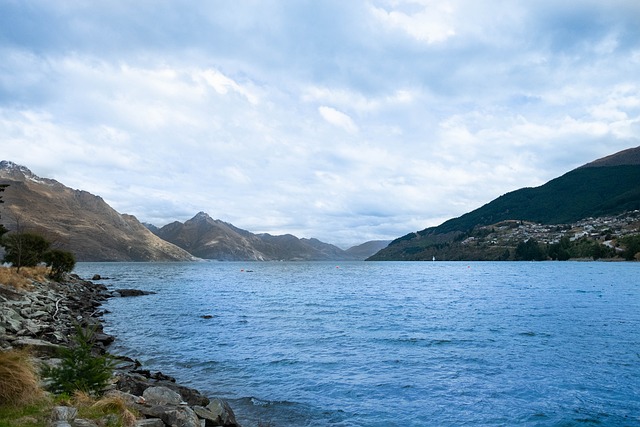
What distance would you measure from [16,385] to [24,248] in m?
59.4

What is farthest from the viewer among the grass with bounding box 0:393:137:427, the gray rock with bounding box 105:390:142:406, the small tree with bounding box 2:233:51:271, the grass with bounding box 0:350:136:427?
the small tree with bounding box 2:233:51:271

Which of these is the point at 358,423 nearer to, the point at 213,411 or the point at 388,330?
the point at 213,411

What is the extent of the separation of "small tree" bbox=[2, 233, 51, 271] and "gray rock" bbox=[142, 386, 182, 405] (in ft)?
169

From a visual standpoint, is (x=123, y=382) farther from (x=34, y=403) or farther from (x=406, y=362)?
(x=406, y=362)

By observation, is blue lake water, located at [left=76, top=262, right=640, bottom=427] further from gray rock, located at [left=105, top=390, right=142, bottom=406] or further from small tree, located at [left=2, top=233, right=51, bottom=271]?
small tree, located at [left=2, top=233, right=51, bottom=271]

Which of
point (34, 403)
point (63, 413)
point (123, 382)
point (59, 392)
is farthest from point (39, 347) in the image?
point (63, 413)

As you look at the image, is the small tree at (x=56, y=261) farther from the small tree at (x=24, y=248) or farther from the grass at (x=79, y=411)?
the grass at (x=79, y=411)

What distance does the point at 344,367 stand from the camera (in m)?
24.0

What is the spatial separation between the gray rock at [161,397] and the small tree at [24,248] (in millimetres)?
51622

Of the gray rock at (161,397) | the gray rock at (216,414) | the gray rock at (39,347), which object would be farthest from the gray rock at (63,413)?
the gray rock at (39,347)

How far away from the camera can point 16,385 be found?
11.1 m

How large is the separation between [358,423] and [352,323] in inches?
919

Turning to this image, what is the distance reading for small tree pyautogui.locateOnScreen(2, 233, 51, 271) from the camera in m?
56.9

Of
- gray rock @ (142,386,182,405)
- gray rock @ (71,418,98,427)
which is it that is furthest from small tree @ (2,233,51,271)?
gray rock @ (71,418,98,427)
